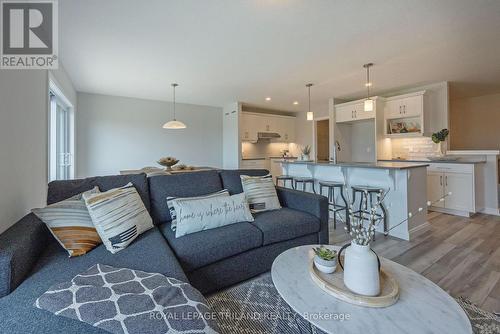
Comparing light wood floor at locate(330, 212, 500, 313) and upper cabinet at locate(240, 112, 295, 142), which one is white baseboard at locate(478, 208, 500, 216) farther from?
upper cabinet at locate(240, 112, 295, 142)

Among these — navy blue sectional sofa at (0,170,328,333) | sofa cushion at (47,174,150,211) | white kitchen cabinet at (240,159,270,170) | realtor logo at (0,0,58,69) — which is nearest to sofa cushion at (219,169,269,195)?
navy blue sectional sofa at (0,170,328,333)

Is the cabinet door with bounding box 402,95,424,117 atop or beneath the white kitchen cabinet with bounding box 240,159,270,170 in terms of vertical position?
atop

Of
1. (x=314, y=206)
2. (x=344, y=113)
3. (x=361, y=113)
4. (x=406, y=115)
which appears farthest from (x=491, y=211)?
(x=314, y=206)

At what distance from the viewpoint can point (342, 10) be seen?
2145 mm

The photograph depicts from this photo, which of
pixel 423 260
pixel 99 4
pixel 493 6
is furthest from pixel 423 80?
pixel 99 4

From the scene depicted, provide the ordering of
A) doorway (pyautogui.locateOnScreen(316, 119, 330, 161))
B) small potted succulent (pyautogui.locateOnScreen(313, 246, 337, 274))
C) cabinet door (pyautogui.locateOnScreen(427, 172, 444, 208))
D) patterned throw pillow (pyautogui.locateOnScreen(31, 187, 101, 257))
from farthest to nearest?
doorway (pyautogui.locateOnScreen(316, 119, 330, 161)), cabinet door (pyautogui.locateOnScreen(427, 172, 444, 208)), patterned throw pillow (pyautogui.locateOnScreen(31, 187, 101, 257)), small potted succulent (pyautogui.locateOnScreen(313, 246, 337, 274))

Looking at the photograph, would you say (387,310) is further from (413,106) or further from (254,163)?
(254,163)

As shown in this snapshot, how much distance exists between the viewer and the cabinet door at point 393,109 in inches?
192

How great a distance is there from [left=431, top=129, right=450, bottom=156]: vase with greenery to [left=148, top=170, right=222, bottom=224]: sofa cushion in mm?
4386

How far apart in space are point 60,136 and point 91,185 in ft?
10.1

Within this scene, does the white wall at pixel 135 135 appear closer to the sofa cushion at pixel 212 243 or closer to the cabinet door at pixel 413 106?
the sofa cushion at pixel 212 243

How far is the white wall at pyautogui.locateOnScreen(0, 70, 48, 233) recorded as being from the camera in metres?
1.65

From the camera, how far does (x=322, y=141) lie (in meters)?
6.88

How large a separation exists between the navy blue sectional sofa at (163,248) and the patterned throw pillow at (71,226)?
65 millimetres
